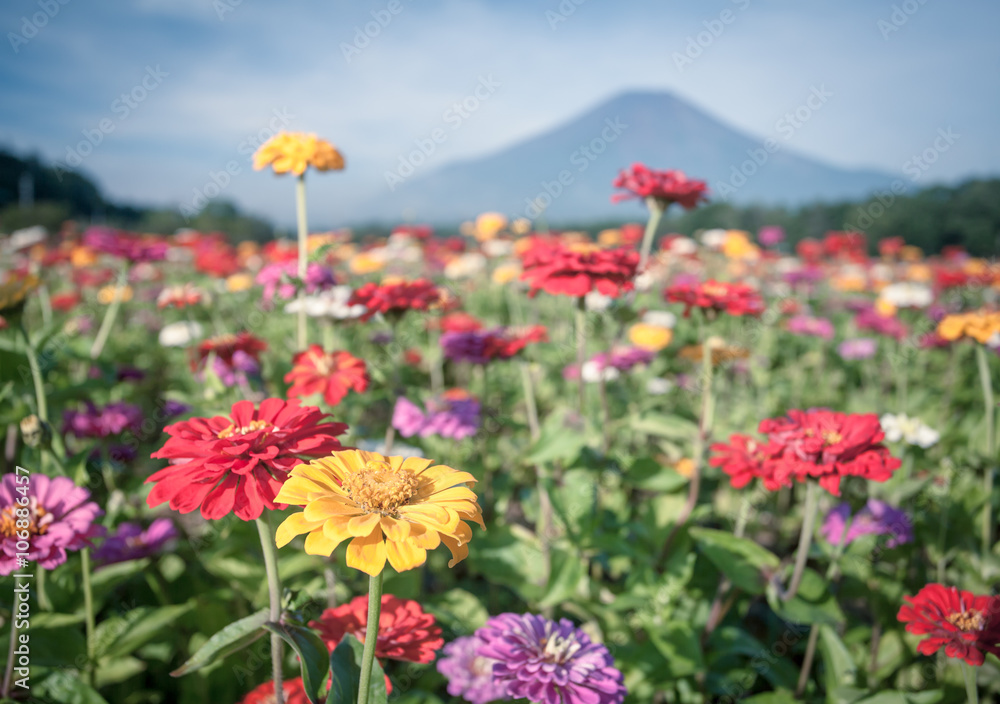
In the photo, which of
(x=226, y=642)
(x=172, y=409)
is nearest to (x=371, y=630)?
(x=226, y=642)

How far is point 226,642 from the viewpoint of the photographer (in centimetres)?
102

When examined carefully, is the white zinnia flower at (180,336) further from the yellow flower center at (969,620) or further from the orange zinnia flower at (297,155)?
the yellow flower center at (969,620)

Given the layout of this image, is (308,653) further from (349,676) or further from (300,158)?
(300,158)

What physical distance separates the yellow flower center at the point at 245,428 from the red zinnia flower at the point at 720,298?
171 cm

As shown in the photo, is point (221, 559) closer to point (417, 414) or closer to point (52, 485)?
point (52, 485)

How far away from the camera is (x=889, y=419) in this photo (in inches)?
106

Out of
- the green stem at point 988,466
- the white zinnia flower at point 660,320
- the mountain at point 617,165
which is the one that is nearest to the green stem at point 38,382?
the green stem at point 988,466

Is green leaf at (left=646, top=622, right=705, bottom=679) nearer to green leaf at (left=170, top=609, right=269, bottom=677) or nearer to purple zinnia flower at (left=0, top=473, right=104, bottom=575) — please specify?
green leaf at (left=170, top=609, right=269, bottom=677)

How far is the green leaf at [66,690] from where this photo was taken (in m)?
1.52

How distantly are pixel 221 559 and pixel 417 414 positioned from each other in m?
1.02

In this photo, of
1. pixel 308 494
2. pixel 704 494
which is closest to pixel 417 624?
pixel 308 494

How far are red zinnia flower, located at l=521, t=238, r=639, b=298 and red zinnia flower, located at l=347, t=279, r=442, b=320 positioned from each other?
16.1 inches

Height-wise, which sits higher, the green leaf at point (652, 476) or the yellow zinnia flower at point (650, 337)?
the yellow zinnia flower at point (650, 337)

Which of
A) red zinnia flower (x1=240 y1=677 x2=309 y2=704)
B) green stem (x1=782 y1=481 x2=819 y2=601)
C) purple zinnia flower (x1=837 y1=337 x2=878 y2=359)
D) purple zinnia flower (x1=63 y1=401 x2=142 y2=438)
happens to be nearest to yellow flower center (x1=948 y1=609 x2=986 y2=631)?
green stem (x1=782 y1=481 x2=819 y2=601)
